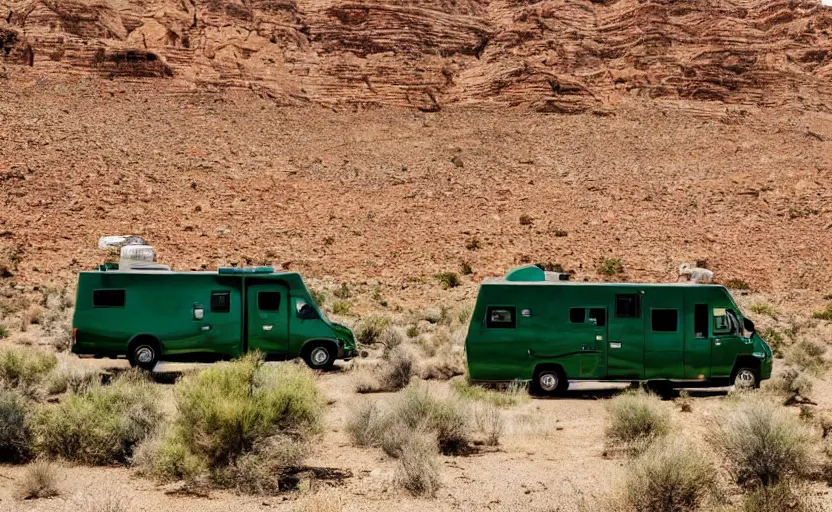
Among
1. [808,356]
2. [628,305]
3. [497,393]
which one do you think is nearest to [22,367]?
[497,393]

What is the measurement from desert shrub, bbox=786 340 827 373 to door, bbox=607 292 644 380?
262 inches

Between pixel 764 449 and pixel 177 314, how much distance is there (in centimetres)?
1236

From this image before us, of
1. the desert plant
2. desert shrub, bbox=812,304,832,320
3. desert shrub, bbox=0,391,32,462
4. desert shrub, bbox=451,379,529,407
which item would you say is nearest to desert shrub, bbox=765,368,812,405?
desert shrub, bbox=451,379,529,407

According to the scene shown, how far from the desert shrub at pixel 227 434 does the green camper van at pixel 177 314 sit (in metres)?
7.56

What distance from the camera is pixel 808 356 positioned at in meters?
22.9

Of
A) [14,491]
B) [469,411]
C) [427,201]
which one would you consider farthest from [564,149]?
[14,491]

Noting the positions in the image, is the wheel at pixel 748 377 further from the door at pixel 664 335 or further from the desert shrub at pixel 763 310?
the desert shrub at pixel 763 310

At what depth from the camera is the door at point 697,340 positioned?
649 inches

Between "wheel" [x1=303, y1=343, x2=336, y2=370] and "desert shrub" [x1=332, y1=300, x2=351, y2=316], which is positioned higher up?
"desert shrub" [x1=332, y1=300, x2=351, y2=316]

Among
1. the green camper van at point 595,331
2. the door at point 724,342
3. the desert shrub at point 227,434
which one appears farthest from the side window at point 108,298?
the door at point 724,342

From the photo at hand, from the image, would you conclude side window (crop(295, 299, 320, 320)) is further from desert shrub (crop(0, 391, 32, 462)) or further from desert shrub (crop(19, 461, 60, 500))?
desert shrub (crop(19, 461, 60, 500))

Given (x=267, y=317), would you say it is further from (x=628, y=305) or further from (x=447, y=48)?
(x=447, y=48)

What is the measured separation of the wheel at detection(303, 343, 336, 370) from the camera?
19609mm

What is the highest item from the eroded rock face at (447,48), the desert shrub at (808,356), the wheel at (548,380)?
the eroded rock face at (447,48)
